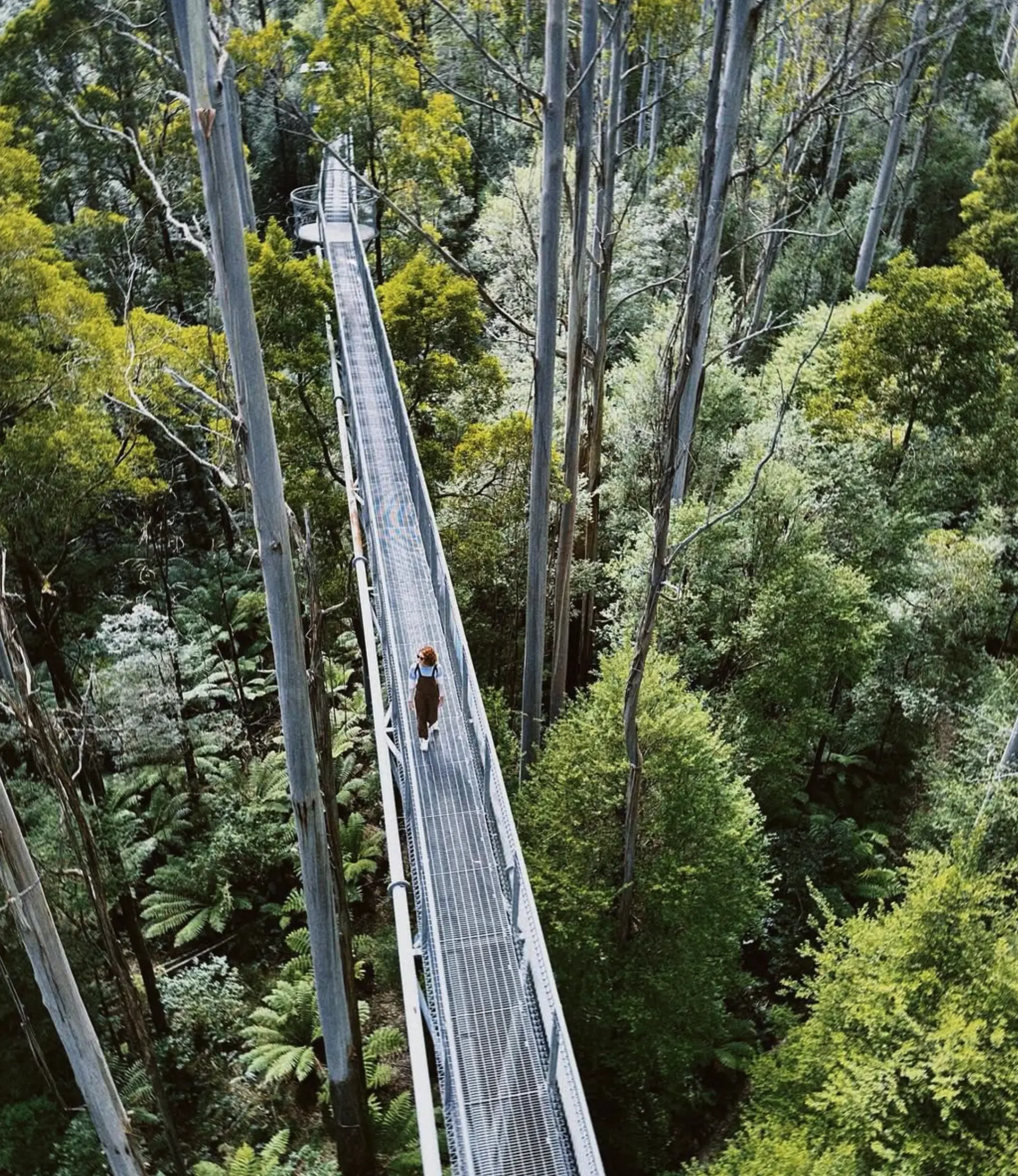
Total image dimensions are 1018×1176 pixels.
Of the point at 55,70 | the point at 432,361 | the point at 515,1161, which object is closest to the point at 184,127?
the point at 55,70

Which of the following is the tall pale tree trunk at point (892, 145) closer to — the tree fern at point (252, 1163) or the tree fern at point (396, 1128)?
the tree fern at point (396, 1128)

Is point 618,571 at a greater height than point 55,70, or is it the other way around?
point 55,70

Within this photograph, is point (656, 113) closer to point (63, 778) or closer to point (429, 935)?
point (429, 935)

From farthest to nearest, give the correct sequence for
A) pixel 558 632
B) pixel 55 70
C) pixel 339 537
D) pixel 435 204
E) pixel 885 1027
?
pixel 435 204 < pixel 55 70 < pixel 339 537 < pixel 558 632 < pixel 885 1027

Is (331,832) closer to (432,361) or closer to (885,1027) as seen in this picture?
(885,1027)

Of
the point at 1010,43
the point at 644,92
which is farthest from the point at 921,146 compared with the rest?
the point at 1010,43

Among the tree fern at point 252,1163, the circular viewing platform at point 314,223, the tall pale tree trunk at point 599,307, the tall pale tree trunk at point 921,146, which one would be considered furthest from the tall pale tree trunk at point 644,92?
the tree fern at point 252,1163

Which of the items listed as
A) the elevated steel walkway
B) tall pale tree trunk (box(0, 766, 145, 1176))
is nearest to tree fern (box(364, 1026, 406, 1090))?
the elevated steel walkway
